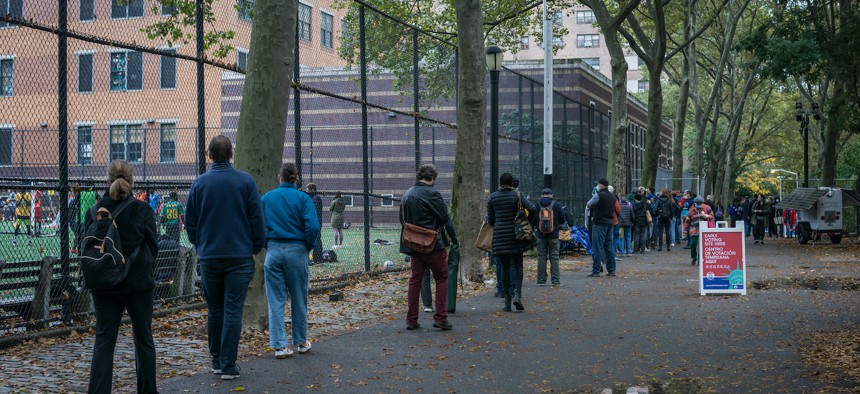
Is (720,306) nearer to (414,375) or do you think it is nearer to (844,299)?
(844,299)

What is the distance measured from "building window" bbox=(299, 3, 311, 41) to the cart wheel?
2252 cm

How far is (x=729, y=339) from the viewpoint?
420 inches

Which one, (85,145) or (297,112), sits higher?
(297,112)

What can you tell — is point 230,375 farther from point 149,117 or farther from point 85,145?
point 149,117

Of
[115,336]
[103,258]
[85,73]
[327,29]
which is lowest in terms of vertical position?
[115,336]

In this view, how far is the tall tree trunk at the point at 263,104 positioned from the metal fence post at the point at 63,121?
181cm

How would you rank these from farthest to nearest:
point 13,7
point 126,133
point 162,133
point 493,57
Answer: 1. point 493,57
2. point 162,133
3. point 126,133
4. point 13,7

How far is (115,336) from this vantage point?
23.2ft

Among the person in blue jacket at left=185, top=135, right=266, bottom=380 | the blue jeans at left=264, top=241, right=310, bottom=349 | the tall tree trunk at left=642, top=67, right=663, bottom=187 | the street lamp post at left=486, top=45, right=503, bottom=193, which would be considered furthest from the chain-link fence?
the tall tree trunk at left=642, top=67, right=663, bottom=187

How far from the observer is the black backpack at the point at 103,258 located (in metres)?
6.86

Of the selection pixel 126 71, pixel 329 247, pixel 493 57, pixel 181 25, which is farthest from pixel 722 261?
pixel 329 247

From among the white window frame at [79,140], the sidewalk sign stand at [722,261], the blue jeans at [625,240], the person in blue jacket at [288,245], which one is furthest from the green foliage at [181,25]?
the blue jeans at [625,240]

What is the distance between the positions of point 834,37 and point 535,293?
68.9ft

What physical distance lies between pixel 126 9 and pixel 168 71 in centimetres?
95
